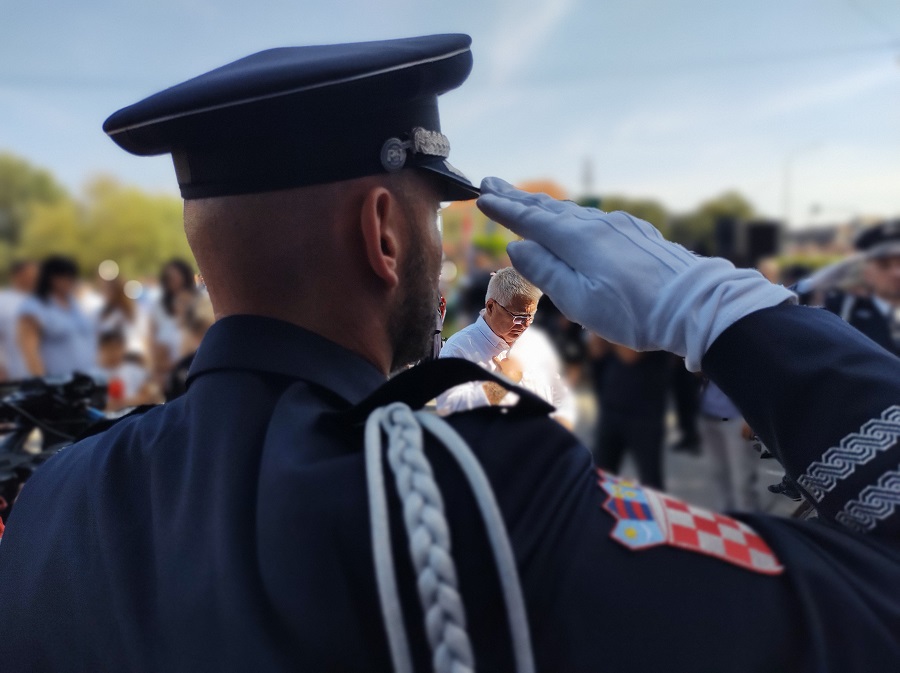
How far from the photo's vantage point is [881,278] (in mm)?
3814

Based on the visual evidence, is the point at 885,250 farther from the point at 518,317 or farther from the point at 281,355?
the point at 281,355

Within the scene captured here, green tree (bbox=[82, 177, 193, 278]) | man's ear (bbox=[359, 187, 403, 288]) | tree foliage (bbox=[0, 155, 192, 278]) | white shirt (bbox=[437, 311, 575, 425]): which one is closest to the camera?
man's ear (bbox=[359, 187, 403, 288])

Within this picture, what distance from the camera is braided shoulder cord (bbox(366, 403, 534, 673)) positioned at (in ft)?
2.07

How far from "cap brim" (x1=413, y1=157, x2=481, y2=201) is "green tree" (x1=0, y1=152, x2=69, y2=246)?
5618 centimetres

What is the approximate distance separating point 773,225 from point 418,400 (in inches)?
189

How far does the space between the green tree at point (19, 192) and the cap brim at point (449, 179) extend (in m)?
56.2

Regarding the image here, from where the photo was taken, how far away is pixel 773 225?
5.00 metres

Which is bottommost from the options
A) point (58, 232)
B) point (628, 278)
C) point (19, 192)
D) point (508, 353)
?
point (58, 232)

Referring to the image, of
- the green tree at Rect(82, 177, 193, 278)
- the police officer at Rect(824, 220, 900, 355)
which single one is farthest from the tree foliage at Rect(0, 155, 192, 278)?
the police officer at Rect(824, 220, 900, 355)

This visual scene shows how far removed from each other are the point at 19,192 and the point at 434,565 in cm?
6241

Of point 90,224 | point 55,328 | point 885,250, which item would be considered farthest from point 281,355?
point 90,224

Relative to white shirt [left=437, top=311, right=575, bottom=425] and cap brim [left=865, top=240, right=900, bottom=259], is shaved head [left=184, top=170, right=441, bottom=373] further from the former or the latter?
cap brim [left=865, top=240, right=900, bottom=259]

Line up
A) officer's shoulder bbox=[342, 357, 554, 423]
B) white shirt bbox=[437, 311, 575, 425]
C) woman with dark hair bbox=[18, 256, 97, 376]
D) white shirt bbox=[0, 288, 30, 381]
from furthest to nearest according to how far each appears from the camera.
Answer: white shirt bbox=[0, 288, 30, 381] → woman with dark hair bbox=[18, 256, 97, 376] → white shirt bbox=[437, 311, 575, 425] → officer's shoulder bbox=[342, 357, 554, 423]

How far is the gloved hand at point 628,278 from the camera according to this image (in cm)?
85
